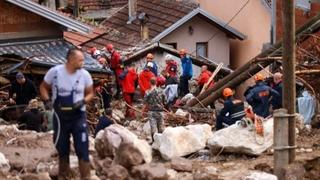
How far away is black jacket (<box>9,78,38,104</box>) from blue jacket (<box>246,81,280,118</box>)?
4933 mm

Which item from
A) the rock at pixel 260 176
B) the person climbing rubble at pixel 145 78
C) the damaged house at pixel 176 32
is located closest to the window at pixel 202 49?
the damaged house at pixel 176 32

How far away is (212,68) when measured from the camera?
1013 inches

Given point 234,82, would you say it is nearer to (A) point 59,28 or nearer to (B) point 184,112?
(B) point 184,112

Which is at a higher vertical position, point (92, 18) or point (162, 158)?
point (92, 18)

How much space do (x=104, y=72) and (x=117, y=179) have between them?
29.9 feet

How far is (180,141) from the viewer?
11.4 meters

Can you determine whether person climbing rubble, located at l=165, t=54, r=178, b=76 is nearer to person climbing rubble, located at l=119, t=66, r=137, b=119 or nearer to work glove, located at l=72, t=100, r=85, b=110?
person climbing rubble, located at l=119, t=66, r=137, b=119

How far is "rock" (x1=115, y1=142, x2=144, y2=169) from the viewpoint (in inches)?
379

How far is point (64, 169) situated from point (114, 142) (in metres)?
1.39

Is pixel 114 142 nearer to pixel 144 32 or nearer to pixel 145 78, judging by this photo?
pixel 145 78

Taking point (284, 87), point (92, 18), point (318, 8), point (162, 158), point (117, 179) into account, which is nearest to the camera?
point (117, 179)

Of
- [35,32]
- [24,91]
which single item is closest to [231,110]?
[24,91]

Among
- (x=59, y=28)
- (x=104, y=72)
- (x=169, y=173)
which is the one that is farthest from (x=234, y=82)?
(x=169, y=173)

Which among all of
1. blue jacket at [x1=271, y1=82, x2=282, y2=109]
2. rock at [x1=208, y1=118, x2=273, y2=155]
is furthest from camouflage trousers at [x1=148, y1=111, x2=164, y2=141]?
rock at [x1=208, y1=118, x2=273, y2=155]
